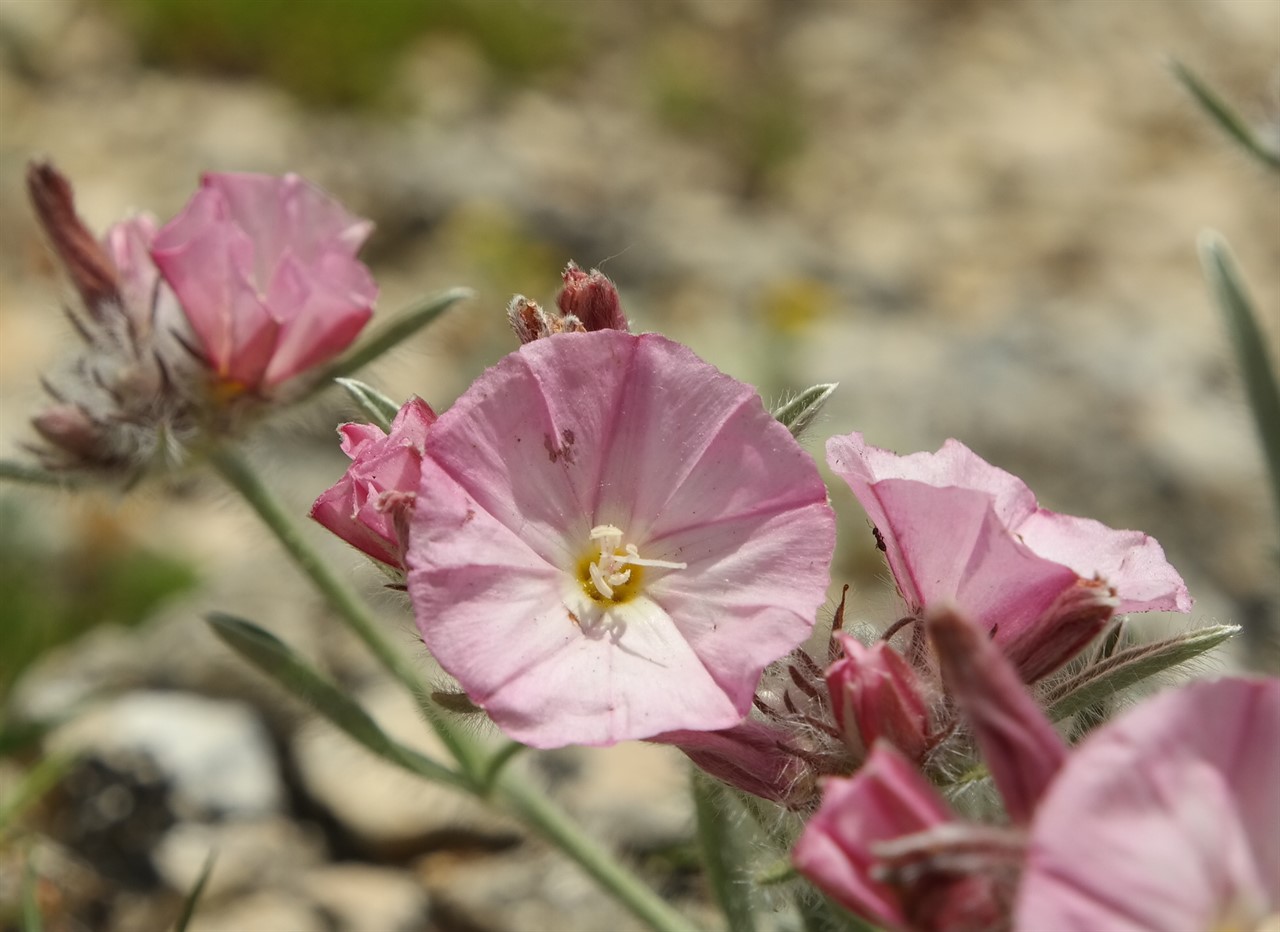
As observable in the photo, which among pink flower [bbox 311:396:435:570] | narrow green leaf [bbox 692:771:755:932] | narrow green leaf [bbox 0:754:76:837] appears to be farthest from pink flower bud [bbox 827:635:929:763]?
narrow green leaf [bbox 0:754:76:837]

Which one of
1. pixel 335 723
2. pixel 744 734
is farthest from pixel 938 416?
pixel 744 734

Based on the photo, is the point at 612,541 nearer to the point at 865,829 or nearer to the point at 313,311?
the point at 865,829

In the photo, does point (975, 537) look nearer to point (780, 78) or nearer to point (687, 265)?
point (687, 265)

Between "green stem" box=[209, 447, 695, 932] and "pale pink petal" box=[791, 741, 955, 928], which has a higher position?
"pale pink petal" box=[791, 741, 955, 928]

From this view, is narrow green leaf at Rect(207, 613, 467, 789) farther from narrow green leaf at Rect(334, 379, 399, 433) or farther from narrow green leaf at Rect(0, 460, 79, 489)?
narrow green leaf at Rect(334, 379, 399, 433)

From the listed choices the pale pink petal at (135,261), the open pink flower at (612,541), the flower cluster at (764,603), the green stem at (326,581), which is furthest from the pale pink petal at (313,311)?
the open pink flower at (612,541)

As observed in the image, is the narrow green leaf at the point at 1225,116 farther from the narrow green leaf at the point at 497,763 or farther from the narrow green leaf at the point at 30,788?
the narrow green leaf at the point at 30,788
